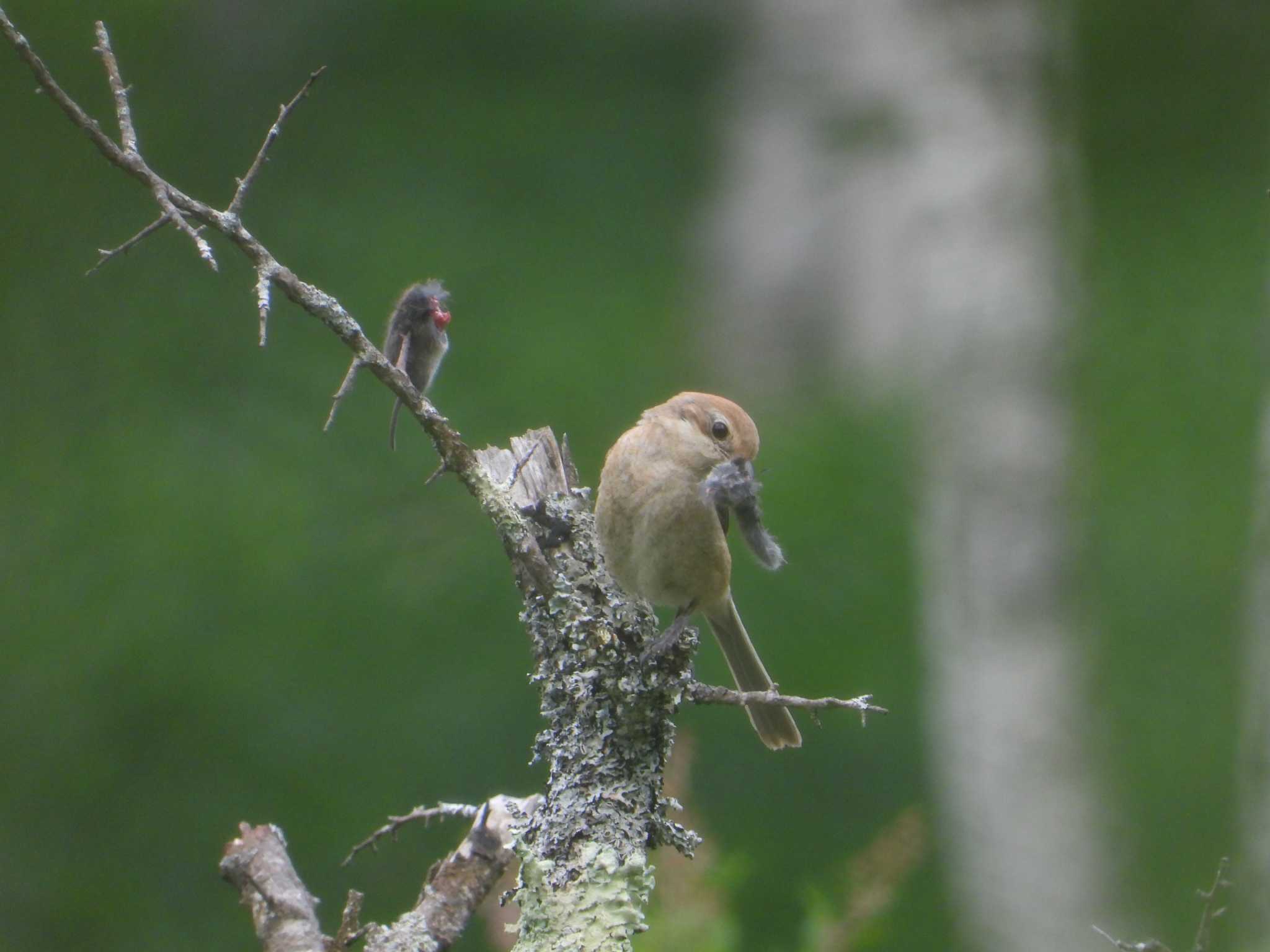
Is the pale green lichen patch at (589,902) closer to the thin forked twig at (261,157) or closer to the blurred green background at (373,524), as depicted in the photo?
the thin forked twig at (261,157)

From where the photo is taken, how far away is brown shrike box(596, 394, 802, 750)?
9.05 ft

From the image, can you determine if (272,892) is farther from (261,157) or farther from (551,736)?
(261,157)

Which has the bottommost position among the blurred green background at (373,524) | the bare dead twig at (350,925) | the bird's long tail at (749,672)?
the bare dead twig at (350,925)

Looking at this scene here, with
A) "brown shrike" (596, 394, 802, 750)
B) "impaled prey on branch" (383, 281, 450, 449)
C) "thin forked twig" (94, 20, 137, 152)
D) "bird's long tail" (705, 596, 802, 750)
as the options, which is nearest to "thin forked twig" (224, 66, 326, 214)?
"thin forked twig" (94, 20, 137, 152)

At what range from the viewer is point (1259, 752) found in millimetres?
3174

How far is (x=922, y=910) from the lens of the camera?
5492 mm

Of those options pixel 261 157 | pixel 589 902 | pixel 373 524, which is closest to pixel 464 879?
pixel 589 902

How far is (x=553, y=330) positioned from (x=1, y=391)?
2342mm

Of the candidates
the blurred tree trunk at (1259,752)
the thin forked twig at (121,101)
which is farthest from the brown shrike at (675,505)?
the thin forked twig at (121,101)

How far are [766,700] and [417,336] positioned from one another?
741 millimetres

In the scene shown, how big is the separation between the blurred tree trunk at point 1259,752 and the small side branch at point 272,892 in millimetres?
1863

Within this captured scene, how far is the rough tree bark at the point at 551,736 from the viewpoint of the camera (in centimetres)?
174

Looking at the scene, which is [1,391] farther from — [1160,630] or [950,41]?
[1160,630]

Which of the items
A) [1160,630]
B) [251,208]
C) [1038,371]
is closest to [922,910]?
[1160,630]
